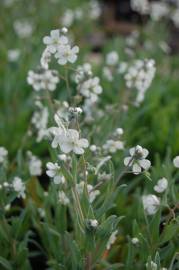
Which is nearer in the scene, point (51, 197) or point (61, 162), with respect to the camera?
point (61, 162)

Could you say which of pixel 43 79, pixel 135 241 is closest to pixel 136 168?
pixel 135 241

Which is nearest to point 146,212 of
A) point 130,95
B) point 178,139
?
point 178,139

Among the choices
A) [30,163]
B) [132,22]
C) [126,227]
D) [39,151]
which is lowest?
[126,227]

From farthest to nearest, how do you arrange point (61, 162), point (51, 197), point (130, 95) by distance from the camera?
1. point (130, 95)
2. point (51, 197)
3. point (61, 162)

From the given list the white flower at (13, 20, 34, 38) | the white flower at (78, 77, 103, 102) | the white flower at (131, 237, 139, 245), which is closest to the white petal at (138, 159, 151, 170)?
the white flower at (131, 237, 139, 245)

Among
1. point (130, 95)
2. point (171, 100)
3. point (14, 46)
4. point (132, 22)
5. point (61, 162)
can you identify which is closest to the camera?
point (61, 162)

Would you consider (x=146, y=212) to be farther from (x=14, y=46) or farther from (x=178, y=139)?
(x=14, y=46)

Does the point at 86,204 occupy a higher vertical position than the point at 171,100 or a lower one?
lower

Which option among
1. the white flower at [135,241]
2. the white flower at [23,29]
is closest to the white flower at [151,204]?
the white flower at [135,241]
